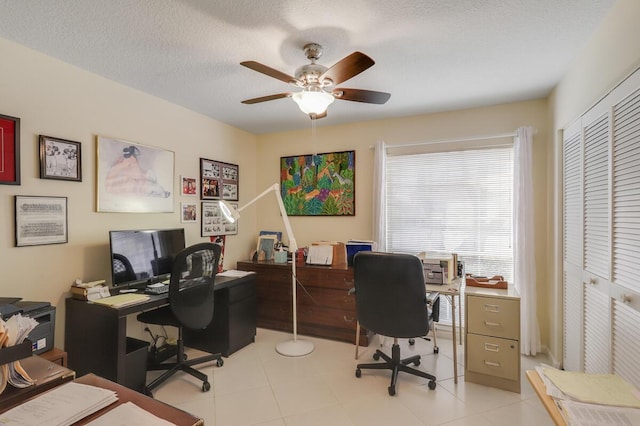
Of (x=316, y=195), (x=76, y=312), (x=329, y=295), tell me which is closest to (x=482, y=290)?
(x=329, y=295)

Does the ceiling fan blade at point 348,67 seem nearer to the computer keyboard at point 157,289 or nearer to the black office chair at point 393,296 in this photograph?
the black office chair at point 393,296

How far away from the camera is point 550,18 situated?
1702 mm

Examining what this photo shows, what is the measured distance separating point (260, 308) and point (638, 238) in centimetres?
319

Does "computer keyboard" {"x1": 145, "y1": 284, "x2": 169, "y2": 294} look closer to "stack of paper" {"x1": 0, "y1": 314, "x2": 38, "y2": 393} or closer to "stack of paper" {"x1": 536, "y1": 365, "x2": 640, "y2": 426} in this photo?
"stack of paper" {"x1": 0, "y1": 314, "x2": 38, "y2": 393}

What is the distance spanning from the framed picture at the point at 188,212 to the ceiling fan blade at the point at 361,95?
78.3 inches

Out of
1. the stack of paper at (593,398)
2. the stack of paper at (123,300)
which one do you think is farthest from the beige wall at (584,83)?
the stack of paper at (123,300)

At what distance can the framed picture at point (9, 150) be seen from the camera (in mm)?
1874

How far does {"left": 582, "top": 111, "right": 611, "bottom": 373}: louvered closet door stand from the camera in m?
1.76

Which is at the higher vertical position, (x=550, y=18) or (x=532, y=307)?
(x=550, y=18)

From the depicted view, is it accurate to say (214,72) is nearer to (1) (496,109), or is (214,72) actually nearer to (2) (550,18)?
(2) (550,18)

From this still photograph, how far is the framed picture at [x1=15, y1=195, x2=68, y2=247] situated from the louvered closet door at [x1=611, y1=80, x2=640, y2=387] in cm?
343

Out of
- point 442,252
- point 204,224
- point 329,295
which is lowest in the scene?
point 329,295

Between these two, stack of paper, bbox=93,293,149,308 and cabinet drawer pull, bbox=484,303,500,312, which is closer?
stack of paper, bbox=93,293,149,308

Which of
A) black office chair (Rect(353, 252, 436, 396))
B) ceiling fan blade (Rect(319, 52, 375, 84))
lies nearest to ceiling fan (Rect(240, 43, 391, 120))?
ceiling fan blade (Rect(319, 52, 375, 84))
